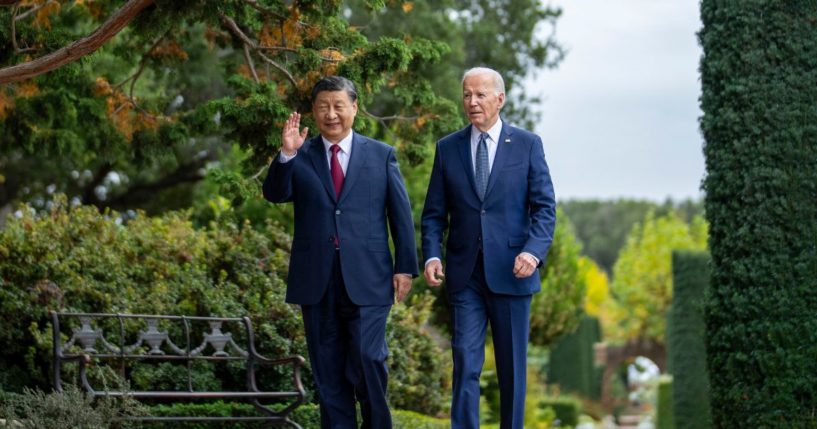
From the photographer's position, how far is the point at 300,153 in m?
5.68

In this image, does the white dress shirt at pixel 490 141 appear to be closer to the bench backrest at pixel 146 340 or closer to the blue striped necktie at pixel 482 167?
the blue striped necktie at pixel 482 167

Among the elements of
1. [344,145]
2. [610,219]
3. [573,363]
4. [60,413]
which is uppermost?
[610,219]

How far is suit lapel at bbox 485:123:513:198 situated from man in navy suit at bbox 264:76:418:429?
438mm

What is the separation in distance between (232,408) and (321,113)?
320cm

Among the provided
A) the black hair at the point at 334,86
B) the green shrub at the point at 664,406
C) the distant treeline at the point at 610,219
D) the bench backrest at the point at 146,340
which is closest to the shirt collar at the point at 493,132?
the black hair at the point at 334,86

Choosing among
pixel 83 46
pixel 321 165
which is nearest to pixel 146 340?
pixel 83 46

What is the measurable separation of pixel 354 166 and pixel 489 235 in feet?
2.36

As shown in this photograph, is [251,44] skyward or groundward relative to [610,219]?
groundward

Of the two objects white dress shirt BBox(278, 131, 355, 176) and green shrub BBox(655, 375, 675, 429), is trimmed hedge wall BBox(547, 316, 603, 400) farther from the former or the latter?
white dress shirt BBox(278, 131, 355, 176)

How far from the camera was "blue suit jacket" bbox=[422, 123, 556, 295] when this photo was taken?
221 inches

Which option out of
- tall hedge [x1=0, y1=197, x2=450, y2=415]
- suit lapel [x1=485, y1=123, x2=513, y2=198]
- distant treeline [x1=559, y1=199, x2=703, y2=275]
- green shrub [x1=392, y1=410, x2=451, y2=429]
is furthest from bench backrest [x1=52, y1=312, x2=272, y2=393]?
distant treeline [x1=559, y1=199, x2=703, y2=275]

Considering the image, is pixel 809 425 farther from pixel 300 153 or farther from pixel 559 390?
pixel 559 390

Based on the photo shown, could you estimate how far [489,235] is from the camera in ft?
18.5

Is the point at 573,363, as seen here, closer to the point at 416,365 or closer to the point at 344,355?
the point at 416,365
